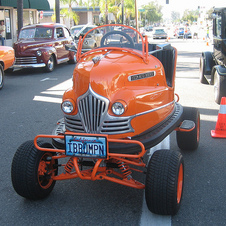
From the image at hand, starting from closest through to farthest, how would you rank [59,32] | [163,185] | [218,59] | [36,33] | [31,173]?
[163,185] → [31,173] → [218,59] → [36,33] → [59,32]

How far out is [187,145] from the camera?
552 centimetres

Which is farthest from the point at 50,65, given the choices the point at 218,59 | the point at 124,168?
the point at 124,168

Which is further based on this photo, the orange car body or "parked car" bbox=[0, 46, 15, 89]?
"parked car" bbox=[0, 46, 15, 89]

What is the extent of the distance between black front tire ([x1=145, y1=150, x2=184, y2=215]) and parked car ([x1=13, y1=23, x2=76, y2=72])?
1193 centimetres

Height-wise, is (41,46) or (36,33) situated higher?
(36,33)

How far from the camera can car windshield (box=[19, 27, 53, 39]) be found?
15.9 metres

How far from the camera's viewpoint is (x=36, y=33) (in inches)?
627

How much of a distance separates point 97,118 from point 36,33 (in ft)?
42.4

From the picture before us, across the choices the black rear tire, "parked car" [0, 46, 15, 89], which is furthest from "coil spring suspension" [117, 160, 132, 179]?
"parked car" [0, 46, 15, 89]

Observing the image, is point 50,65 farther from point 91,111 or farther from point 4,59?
point 91,111

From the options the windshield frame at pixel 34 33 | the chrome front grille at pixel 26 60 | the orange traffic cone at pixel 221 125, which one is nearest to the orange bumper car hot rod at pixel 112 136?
the orange traffic cone at pixel 221 125

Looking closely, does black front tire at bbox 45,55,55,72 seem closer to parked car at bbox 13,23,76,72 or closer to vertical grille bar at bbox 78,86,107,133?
parked car at bbox 13,23,76,72

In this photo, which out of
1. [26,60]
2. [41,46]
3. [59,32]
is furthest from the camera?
[59,32]

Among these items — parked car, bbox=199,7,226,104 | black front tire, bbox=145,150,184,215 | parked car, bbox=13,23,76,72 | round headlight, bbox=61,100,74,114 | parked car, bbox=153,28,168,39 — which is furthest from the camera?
parked car, bbox=153,28,168,39
